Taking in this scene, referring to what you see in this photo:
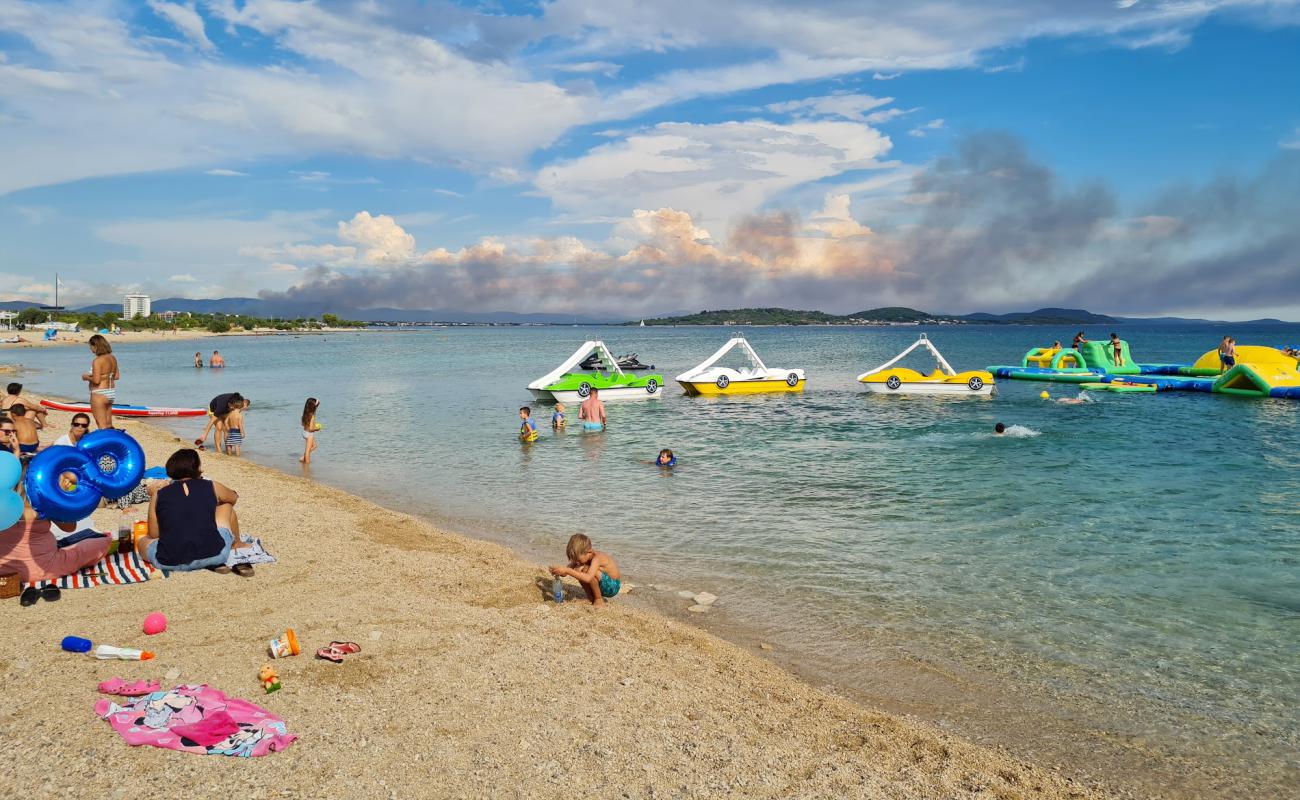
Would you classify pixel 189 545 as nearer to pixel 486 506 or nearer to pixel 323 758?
pixel 323 758

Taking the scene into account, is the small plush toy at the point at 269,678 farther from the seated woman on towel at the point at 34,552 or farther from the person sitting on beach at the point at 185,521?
the seated woman on towel at the point at 34,552

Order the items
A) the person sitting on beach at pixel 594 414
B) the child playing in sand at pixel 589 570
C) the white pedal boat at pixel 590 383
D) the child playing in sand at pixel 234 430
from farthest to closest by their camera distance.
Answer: the white pedal boat at pixel 590 383
the person sitting on beach at pixel 594 414
the child playing in sand at pixel 234 430
the child playing in sand at pixel 589 570

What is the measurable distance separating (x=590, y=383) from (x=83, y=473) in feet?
77.4

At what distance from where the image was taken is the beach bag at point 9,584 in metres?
8.19

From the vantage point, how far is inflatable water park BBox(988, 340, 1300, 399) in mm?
38281

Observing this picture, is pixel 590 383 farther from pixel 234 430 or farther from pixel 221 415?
pixel 221 415

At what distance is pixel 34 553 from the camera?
27.5ft

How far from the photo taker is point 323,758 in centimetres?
535

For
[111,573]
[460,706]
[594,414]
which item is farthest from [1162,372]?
[111,573]

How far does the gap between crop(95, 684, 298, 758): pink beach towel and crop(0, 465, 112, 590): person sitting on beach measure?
3.45 meters

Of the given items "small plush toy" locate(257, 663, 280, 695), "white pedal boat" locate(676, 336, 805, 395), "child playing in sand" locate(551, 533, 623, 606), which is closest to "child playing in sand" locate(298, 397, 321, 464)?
"child playing in sand" locate(551, 533, 623, 606)

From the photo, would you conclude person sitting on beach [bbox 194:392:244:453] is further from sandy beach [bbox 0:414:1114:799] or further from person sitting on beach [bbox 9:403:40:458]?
sandy beach [bbox 0:414:1114:799]

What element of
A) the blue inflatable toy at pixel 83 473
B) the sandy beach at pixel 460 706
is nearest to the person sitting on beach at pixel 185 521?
the sandy beach at pixel 460 706

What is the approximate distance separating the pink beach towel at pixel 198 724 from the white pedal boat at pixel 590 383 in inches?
962
